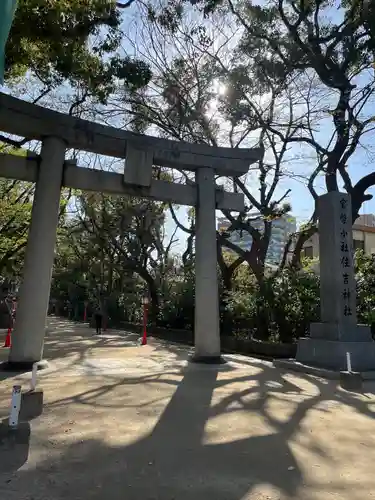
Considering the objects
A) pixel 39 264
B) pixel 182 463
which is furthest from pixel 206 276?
pixel 182 463

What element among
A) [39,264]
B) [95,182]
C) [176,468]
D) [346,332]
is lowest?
[176,468]

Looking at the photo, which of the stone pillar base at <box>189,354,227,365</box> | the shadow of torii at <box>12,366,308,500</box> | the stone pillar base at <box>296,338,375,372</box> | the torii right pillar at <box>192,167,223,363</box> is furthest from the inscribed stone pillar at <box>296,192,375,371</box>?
the shadow of torii at <box>12,366,308,500</box>

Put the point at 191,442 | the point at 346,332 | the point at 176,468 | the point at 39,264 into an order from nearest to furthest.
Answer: the point at 176,468 < the point at 191,442 < the point at 39,264 < the point at 346,332

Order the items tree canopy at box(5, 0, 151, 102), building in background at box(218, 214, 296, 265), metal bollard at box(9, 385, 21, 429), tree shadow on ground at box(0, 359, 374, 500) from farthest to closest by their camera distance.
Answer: building in background at box(218, 214, 296, 265) → tree canopy at box(5, 0, 151, 102) → metal bollard at box(9, 385, 21, 429) → tree shadow on ground at box(0, 359, 374, 500)

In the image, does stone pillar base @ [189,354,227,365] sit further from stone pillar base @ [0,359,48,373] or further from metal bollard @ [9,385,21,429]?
metal bollard @ [9,385,21,429]

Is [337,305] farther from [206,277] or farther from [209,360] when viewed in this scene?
[209,360]

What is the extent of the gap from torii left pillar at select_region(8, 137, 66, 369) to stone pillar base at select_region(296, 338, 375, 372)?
6.09m

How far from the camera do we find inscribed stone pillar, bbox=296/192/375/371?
8.74 m

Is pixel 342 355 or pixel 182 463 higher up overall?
pixel 342 355

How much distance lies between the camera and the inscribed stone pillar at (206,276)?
993cm

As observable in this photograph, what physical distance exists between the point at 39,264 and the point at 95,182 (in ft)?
7.93

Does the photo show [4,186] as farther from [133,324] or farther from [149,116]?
[133,324]

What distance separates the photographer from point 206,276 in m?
10.2

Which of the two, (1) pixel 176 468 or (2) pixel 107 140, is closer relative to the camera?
(1) pixel 176 468
